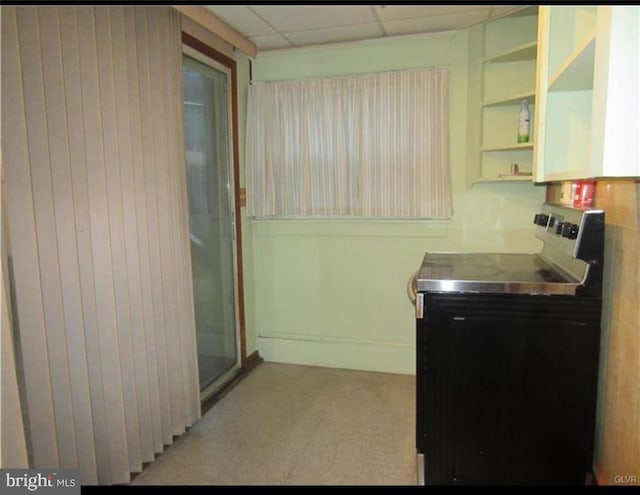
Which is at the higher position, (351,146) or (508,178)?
(351,146)

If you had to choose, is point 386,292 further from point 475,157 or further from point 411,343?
point 475,157

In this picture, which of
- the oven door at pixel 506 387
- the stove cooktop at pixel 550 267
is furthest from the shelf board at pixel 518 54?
the oven door at pixel 506 387

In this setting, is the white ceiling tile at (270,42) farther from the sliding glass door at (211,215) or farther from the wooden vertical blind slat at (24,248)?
the wooden vertical blind slat at (24,248)

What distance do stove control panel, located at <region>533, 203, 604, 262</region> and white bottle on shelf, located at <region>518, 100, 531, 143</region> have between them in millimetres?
793

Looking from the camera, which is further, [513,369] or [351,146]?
[351,146]

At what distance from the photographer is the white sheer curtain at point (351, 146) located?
2842 millimetres

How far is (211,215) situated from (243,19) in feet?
3.95

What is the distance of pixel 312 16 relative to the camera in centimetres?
248

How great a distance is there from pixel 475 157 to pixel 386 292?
112 centimetres

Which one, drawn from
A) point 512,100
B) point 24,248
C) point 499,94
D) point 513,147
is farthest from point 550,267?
point 24,248

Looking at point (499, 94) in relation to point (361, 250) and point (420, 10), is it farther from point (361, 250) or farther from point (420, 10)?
point (361, 250)

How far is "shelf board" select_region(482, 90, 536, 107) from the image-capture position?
8.06 ft

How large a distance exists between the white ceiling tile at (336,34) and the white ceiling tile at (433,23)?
10 cm

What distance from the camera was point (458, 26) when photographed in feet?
8.84
